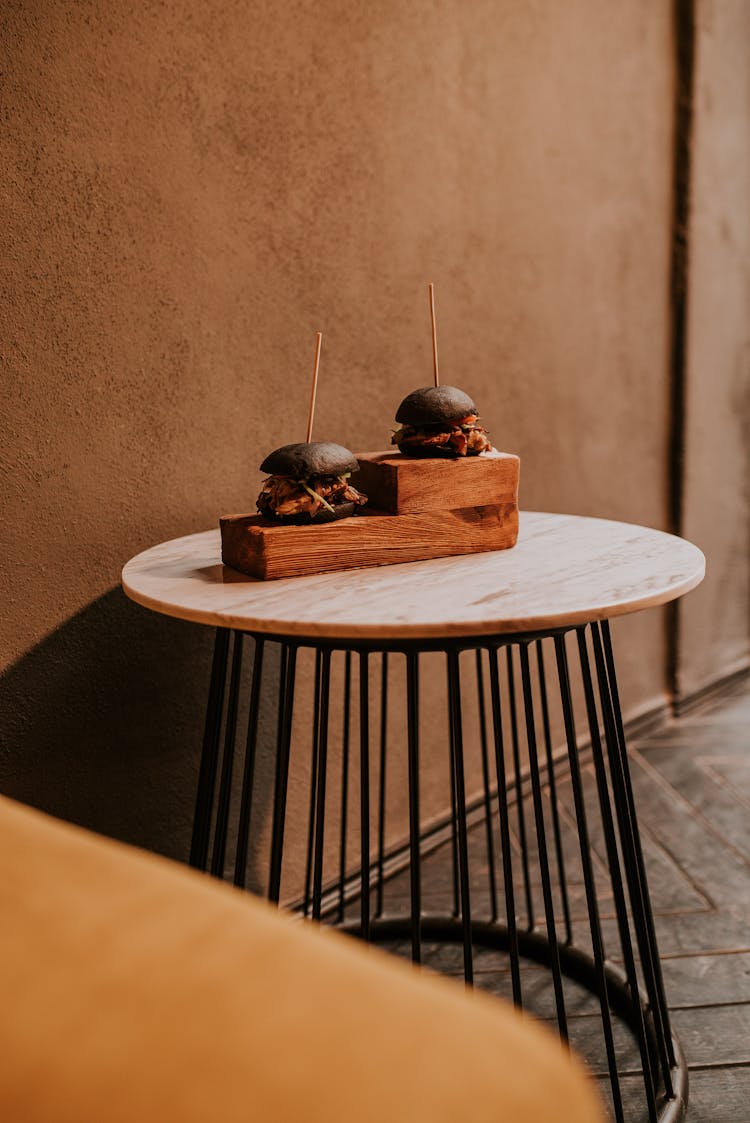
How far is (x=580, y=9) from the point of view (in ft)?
8.18

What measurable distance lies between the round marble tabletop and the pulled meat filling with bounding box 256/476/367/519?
98 millimetres

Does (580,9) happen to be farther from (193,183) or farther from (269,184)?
(193,183)

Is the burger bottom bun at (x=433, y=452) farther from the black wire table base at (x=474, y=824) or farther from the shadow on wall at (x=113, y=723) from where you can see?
the shadow on wall at (x=113, y=723)

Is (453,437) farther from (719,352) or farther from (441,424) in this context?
(719,352)

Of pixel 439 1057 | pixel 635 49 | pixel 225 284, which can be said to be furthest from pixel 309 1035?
pixel 635 49

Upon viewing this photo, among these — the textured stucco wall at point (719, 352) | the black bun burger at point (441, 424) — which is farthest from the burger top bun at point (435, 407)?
the textured stucco wall at point (719, 352)

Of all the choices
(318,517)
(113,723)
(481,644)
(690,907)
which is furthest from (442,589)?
(690,907)

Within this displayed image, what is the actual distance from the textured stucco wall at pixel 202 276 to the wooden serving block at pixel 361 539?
366mm

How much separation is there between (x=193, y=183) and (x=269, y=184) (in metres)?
0.18

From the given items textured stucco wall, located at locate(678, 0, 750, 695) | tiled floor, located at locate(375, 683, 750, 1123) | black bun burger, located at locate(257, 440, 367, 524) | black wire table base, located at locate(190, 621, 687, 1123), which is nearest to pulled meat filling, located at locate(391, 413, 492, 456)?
black bun burger, located at locate(257, 440, 367, 524)

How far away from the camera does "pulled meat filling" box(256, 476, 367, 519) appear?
1.34 meters

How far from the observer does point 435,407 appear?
1.46 metres

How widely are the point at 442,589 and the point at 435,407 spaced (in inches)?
14.0

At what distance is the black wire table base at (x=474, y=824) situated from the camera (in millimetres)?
1286
